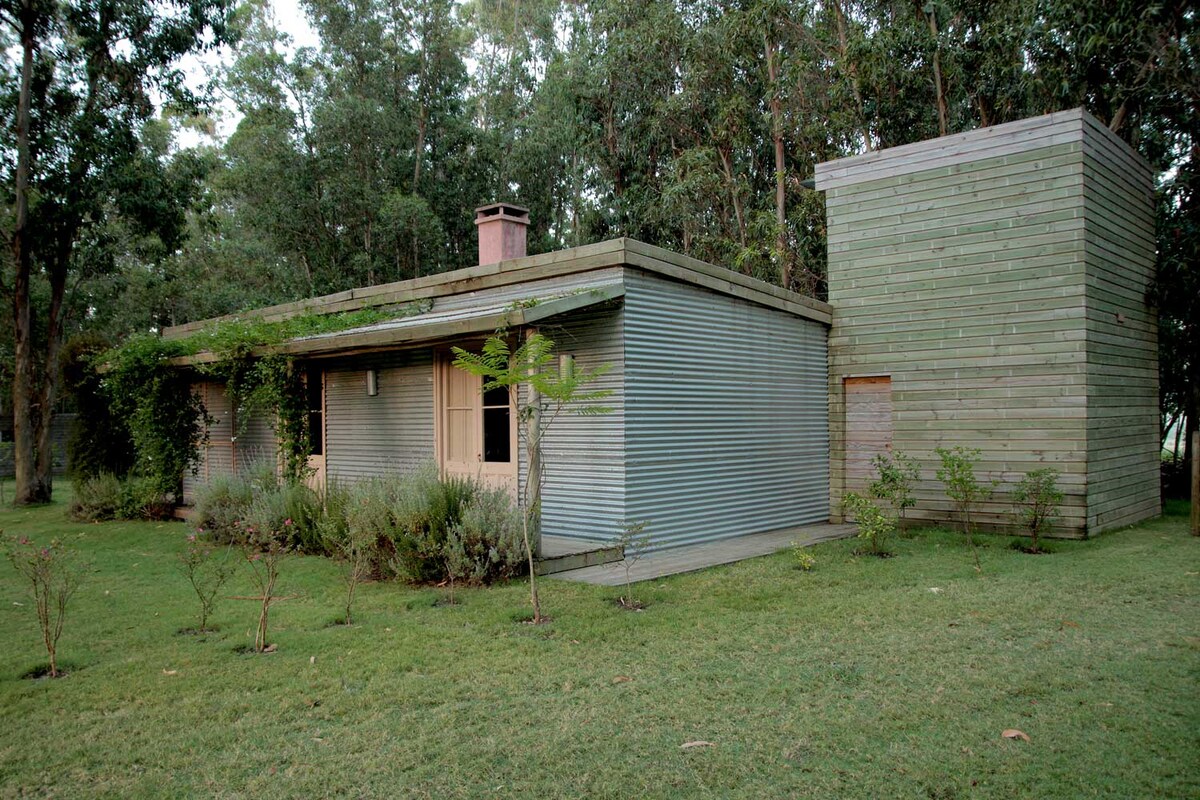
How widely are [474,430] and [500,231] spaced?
9.10ft

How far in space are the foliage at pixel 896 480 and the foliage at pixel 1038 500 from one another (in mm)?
1068

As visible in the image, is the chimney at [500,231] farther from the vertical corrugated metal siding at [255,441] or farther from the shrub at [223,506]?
the vertical corrugated metal siding at [255,441]

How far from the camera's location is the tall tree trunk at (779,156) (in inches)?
680

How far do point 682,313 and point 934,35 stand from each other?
1091cm

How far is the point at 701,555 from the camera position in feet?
25.3

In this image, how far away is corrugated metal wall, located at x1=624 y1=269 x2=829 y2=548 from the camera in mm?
7734

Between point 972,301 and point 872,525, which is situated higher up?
point 972,301

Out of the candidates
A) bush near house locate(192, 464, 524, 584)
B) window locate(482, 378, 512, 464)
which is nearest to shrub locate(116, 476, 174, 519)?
bush near house locate(192, 464, 524, 584)

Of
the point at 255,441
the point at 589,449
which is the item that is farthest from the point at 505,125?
the point at 589,449

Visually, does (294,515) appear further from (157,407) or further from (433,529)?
(157,407)

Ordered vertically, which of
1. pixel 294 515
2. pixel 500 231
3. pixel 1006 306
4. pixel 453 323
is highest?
pixel 500 231

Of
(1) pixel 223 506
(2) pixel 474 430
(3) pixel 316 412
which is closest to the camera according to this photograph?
(2) pixel 474 430

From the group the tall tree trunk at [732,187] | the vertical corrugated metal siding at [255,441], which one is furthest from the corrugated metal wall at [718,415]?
the tall tree trunk at [732,187]

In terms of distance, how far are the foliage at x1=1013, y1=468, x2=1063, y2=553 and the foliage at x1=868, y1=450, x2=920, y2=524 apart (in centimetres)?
107
